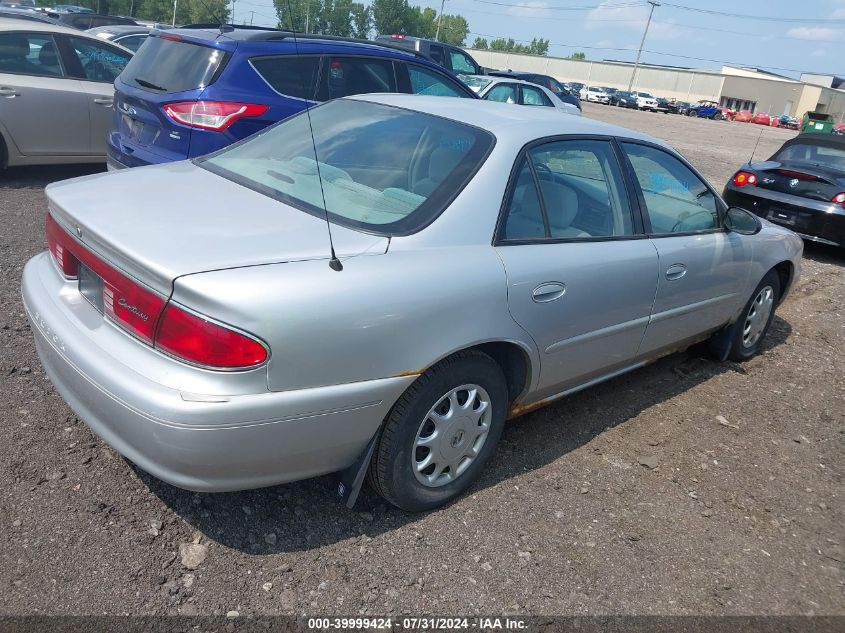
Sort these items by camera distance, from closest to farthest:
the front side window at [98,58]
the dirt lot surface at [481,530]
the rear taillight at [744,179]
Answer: the dirt lot surface at [481,530] → the front side window at [98,58] → the rear taillight at [744,179]

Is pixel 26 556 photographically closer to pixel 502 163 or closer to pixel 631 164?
pixel 502 163

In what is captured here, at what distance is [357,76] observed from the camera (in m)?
6.75

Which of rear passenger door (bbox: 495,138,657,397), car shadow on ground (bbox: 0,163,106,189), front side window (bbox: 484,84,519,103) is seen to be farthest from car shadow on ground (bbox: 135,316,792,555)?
front side window (bbox: 484,84,519,103)

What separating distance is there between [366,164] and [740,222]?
96.5 inches

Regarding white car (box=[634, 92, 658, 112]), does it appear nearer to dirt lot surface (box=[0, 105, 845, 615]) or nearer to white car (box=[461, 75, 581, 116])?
white car (box=[461, 75, 581, 116])

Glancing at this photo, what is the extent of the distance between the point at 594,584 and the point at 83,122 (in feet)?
22.9

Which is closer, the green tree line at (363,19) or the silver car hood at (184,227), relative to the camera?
the silver car hood at (184,227)

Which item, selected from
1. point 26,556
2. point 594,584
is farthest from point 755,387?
point 26,556

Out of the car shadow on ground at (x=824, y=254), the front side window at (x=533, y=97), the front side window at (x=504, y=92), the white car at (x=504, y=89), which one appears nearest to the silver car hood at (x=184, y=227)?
the car shadow on ground at (x=824, y=254)

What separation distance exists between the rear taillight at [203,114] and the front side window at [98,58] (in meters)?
2.73

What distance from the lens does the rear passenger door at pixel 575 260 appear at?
121 inches

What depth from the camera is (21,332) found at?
4102 millimetres

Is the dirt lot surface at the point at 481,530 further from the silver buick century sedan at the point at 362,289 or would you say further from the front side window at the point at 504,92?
the front side window at the point at 504,92

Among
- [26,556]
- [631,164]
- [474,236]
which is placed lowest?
[26,556]
